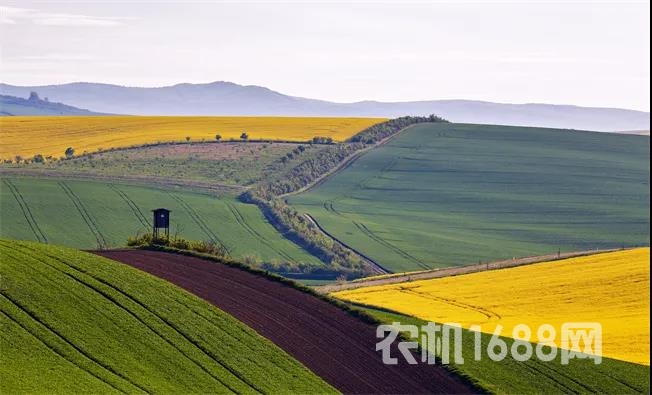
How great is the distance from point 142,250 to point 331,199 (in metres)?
44.4

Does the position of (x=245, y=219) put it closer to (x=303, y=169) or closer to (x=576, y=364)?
(x=303, y=169)

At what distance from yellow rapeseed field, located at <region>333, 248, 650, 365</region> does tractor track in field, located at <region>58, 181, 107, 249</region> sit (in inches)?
737

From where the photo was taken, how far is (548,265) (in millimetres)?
67938

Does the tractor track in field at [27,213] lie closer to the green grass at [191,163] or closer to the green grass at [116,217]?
the green grass at [116,217]

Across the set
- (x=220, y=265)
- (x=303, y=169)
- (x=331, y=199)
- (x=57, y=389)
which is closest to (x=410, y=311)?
(x=220, y=265)

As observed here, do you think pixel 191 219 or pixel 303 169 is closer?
pixel 191 219

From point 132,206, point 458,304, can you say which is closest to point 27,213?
point 132,206

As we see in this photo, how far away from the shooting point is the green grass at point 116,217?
7269cm

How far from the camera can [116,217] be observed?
254ft

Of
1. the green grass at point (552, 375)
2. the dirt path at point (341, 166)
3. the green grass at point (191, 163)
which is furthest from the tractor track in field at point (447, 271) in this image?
the green grass at point (191, 163)

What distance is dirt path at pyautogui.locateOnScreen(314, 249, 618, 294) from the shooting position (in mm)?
63459

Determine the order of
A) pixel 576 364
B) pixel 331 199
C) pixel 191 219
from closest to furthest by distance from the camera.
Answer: pixel 576 364, pixel 191 219, pixel 331 199

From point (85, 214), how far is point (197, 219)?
23.8 feet

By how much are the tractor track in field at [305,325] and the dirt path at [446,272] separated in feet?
49.9
